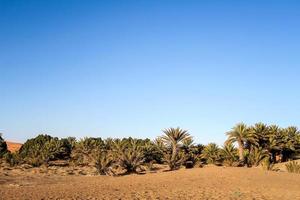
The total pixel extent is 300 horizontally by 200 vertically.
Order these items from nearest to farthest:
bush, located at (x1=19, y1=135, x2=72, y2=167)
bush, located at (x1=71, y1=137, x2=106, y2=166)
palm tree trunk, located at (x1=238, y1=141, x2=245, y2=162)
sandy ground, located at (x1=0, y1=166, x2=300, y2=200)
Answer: sandy ground, located at (x1=0, y1=166, x2=300, y2=200) → palm tree trunk, located at (x1=238, y1=141, x2=245, y2=162) → bush, located at (x1=19, y1=135, x2=72, y2=167) → bush, located at (x1=71, y1=137, x2=106, y2=166)

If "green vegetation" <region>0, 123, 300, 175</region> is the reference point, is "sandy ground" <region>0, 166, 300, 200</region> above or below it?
below

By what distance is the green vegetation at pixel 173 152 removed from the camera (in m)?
30.2

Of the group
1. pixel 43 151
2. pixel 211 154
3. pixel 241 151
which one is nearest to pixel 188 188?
pixel 211 154

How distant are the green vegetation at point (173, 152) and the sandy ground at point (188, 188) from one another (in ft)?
22.1

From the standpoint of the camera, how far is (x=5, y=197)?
15602mm

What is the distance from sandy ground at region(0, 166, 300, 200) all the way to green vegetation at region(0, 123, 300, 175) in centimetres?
674

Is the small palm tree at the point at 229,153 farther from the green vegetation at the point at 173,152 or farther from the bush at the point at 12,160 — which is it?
the bush at the point at 12,160

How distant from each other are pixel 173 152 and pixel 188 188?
51.6 ft

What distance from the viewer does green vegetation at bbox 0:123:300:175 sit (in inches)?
1190

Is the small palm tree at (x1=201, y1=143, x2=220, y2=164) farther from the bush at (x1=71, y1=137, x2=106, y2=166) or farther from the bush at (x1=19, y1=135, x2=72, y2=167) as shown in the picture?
the bush at (x1=19, y1=135, x2=72, y2=167)

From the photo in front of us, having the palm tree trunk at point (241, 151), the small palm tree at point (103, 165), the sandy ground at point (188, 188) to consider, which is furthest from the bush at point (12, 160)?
the palm tree trunk at point (241, 151)

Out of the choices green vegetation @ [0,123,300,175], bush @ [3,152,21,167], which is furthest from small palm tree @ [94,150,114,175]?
bush @ [3,152,21,167]

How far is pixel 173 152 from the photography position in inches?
1352

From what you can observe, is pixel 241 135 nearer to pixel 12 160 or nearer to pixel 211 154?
pixel 211 154
